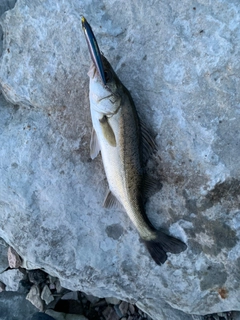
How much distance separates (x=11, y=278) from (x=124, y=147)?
281 centimetres

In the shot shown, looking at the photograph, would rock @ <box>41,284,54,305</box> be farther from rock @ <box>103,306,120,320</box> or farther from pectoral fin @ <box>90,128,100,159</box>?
pectoral fin @ <box>90,128,100,159</box>

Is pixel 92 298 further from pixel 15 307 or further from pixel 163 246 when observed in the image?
pixel 163 246

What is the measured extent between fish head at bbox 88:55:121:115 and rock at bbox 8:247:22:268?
252 cm

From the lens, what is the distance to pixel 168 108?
3477 mm

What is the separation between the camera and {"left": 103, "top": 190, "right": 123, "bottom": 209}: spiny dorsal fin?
366cm

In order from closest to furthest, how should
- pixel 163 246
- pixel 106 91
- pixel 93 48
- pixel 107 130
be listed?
pixel 93 48 → pixel 106 91 → pixel 107 130 → pixel 163 246

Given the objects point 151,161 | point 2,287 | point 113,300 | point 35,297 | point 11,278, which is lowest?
point 2,287

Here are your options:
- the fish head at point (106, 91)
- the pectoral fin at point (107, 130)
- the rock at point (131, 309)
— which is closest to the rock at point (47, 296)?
→ the rock at point (131, 309)

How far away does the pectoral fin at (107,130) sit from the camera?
337cm

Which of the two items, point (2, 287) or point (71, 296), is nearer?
point (71, 296)

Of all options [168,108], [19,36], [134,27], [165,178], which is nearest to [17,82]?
[19,36]

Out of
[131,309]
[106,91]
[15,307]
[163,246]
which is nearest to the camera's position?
[106,91]

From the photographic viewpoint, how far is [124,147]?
132 inches

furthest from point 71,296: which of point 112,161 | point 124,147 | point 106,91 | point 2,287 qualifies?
point 106,91
